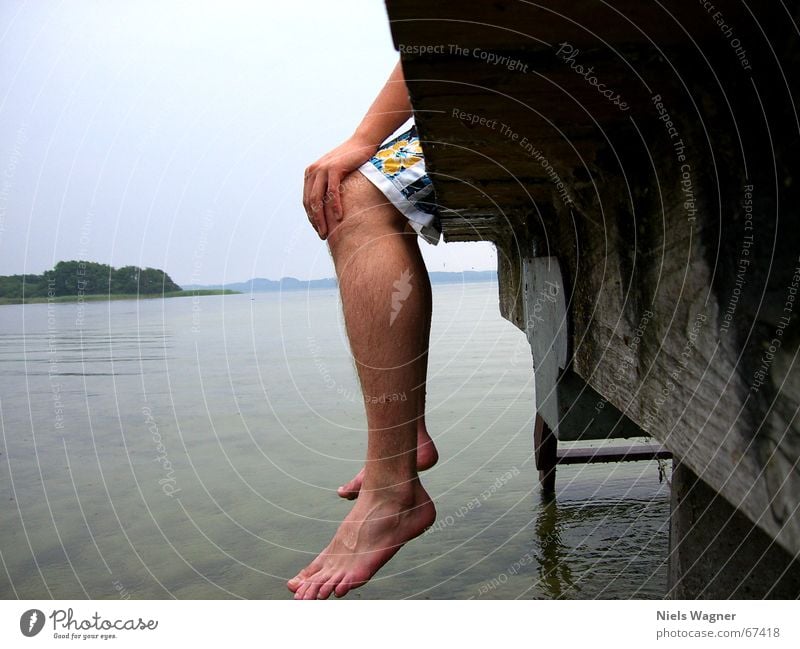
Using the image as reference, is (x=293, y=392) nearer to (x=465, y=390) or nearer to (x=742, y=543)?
(x=465, y=390)

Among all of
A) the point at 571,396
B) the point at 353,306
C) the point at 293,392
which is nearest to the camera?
the point at 353,306

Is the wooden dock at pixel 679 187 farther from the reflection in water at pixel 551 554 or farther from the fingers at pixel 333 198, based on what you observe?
the reflection in water at pixel 551 554

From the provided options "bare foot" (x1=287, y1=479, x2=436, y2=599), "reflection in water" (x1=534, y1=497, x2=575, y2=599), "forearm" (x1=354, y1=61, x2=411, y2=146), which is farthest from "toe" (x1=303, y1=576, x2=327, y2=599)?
"forearm" (x1=354, y1=61, x2=411, y2=146)

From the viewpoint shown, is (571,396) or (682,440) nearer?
(682,440)

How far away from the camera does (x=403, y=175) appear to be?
1.75 meters

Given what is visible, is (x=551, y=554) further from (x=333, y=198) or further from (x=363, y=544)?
A: (x=333, y=198)

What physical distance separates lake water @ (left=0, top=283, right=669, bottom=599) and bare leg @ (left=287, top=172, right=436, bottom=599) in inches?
27.3

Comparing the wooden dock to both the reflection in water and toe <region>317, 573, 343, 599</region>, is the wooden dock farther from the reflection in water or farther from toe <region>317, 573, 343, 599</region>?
the reflection in water

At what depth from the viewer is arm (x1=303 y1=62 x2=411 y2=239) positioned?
174cm

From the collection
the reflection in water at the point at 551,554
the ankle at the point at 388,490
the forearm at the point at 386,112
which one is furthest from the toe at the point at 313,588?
Result: the forearm at the point at 386,112

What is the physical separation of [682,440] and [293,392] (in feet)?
17.0

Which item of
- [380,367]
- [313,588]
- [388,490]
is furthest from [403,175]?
[313,588]

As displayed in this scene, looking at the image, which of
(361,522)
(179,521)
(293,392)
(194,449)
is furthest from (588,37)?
(293,392)

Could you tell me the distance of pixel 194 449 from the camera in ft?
13.8
